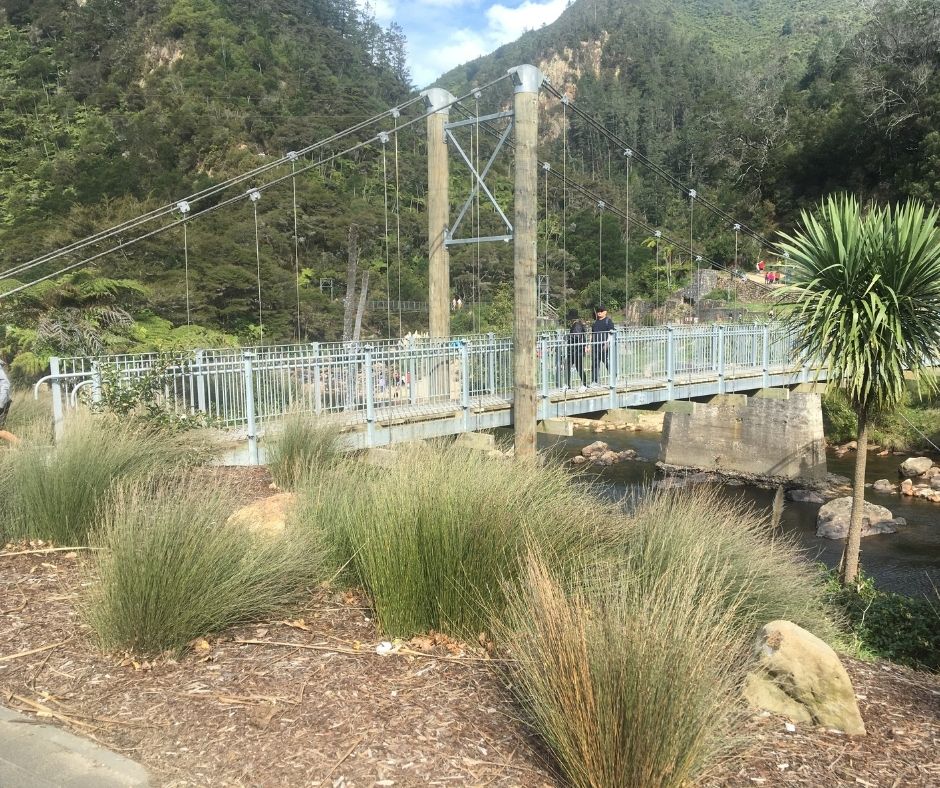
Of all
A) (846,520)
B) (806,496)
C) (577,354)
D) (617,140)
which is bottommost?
(806,496)

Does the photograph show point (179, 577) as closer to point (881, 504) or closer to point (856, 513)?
point (856, 513)

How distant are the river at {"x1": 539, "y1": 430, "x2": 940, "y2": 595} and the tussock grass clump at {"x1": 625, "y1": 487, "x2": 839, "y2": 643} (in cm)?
207

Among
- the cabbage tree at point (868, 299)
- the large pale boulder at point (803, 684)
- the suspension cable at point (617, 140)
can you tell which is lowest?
the large pale boulder at point (803, 684)

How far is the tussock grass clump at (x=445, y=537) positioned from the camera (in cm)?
338

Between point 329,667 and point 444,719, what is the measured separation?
0.61 m

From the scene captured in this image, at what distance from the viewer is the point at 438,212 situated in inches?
419

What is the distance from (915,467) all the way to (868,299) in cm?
1276

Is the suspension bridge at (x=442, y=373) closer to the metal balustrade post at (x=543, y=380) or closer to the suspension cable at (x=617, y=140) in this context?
the metal balustrade post at (x=543, y=380)

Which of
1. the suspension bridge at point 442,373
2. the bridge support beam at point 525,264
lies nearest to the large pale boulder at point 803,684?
the suspension bridge at point 442,373

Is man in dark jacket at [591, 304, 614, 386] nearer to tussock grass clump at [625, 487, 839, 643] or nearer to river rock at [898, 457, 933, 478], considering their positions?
tussock grass clump at [625, 487, 839, 643]

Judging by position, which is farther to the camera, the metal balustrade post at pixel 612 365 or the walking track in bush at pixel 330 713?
the metal balustrade post at pixel 612 365

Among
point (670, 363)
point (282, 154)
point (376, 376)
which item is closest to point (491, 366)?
point (376, 376)

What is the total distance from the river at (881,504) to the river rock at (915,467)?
21cm

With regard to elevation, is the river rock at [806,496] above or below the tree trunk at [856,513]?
below
